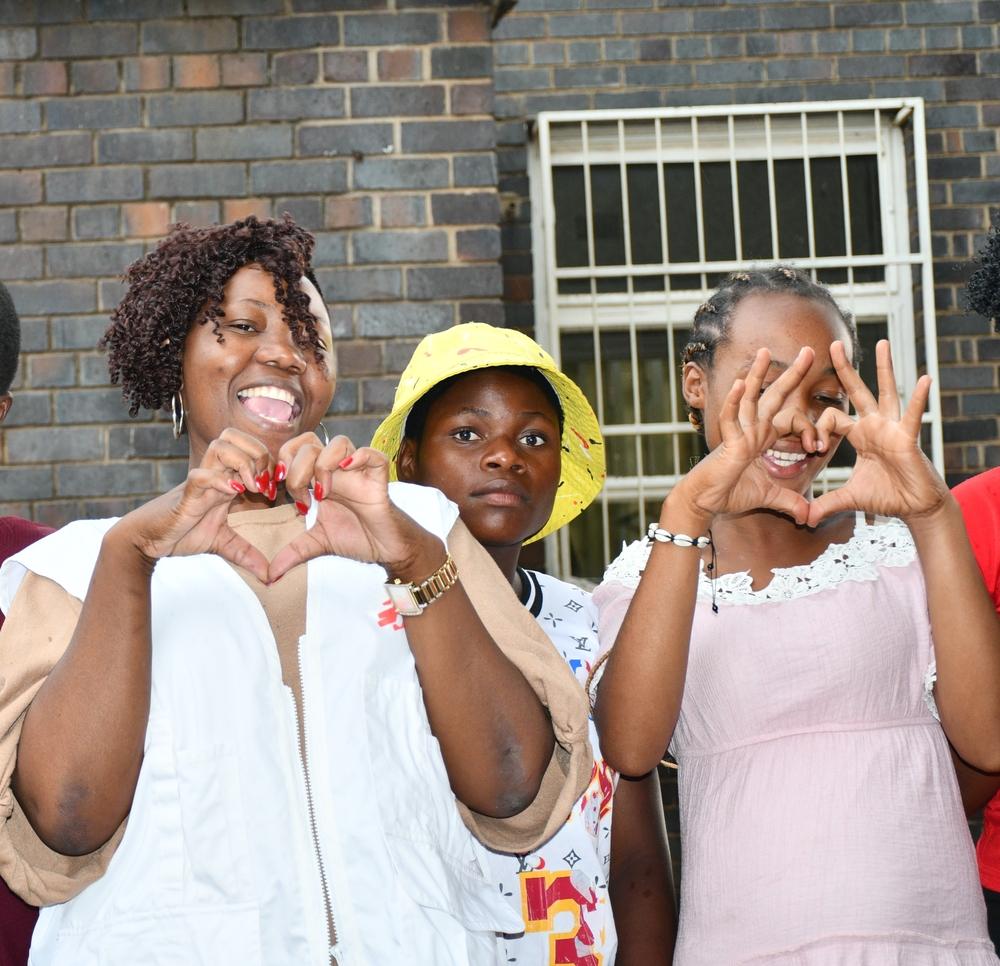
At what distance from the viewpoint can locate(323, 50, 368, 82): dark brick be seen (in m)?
3.97

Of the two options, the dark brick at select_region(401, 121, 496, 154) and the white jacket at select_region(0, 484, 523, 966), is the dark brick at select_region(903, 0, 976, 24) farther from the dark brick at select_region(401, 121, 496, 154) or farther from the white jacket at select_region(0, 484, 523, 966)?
the white jacket at select_region(0, 484, 523, 966)

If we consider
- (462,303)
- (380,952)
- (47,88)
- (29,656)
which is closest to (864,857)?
(380,952)

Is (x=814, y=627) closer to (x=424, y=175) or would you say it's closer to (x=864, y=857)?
(x=864, y=857)

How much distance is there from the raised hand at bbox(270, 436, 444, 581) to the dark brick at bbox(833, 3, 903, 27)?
459 centimetres

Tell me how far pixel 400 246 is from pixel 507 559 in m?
1.73

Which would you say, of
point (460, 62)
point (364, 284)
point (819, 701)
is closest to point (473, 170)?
point (460, 62)

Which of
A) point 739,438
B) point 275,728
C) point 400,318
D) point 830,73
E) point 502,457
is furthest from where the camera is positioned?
point 830,73

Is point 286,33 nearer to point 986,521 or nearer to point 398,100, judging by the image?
point 398,100

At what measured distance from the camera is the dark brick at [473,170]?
156 inches

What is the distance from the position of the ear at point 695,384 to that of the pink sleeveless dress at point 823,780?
41 centimetres

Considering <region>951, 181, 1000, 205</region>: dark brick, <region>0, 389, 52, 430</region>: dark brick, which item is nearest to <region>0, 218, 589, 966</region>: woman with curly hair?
<region>0, 389, 52, 430</region>: dark brick

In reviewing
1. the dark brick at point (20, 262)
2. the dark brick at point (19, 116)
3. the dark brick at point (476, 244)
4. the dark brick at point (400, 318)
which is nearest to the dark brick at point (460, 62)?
the dark brick at point (476, 244)

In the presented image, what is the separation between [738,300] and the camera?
8.07 feet

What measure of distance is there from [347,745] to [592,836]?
2.31ft
